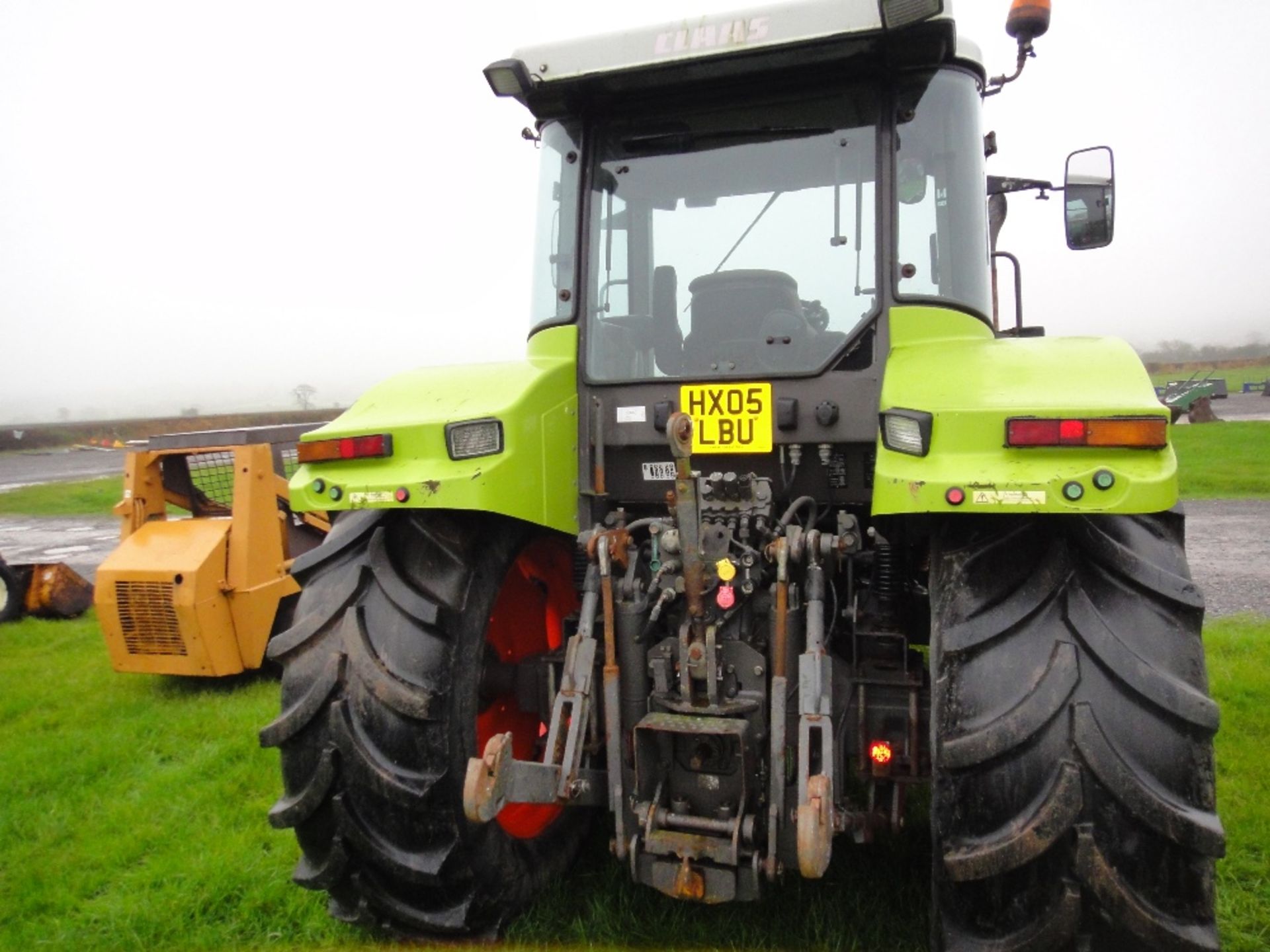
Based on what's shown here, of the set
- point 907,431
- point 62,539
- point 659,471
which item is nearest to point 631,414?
point 659,471

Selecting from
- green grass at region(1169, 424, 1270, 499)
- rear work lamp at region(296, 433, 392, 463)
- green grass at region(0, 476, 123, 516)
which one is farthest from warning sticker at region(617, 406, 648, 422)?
green grass at region(0, 476, 123, 516)

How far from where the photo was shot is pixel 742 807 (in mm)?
2164

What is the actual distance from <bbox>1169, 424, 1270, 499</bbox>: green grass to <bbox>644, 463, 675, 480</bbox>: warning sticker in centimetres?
770

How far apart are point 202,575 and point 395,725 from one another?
2.83 m

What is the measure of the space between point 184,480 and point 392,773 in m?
3.71

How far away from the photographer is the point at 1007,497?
1.78 metres

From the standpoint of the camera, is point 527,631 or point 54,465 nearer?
point 527,631

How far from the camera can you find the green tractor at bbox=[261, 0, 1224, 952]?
5.87ft

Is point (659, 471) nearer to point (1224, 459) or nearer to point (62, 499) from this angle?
point (1224, 459)

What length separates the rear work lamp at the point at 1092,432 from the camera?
174cm

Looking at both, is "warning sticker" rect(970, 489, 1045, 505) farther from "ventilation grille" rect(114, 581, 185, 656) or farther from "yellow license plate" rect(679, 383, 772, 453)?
"ventilation grille" rect(114, 581, 185, 656)

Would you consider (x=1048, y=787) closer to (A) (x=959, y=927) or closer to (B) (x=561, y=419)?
(A) (x=959, y=927)

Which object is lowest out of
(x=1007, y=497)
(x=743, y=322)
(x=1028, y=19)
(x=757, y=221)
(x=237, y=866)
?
(x=237, y=866)

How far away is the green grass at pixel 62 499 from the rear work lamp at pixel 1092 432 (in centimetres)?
1413
